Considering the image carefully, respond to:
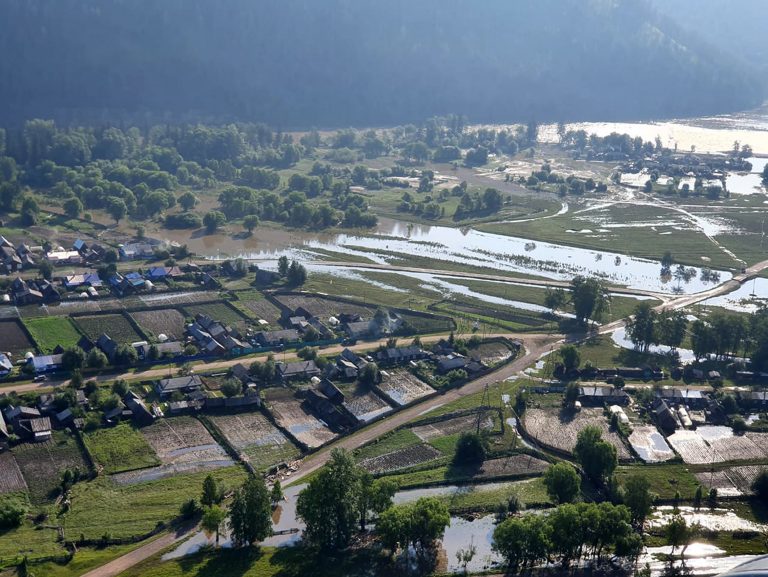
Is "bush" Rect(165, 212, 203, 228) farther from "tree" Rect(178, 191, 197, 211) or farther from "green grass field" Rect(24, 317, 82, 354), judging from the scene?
"green grass field" Rect(24, 317, 82, 354)

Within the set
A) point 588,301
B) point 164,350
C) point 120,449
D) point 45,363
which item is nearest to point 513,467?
point 120,449

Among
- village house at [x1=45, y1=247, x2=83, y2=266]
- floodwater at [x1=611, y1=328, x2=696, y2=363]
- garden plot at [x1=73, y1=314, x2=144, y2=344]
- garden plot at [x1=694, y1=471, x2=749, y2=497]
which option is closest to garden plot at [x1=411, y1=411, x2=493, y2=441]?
garden plot at [x1=694, y1=471, x2=749, y2=497]

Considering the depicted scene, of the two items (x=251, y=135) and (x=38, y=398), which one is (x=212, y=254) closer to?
(x=38, y=398)

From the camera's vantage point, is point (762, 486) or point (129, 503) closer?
point (129, 503)

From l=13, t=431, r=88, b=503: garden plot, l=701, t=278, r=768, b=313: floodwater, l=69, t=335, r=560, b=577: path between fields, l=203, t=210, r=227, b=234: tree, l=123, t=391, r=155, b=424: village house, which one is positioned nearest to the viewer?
l=69, t=335, r=560, b=577: path between fields

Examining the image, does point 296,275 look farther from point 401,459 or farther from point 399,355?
point 401,459

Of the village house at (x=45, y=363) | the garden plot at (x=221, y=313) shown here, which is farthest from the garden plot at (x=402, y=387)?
the village house at (x=45, y=363)

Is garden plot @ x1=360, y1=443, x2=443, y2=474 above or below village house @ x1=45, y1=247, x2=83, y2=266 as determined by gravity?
below
